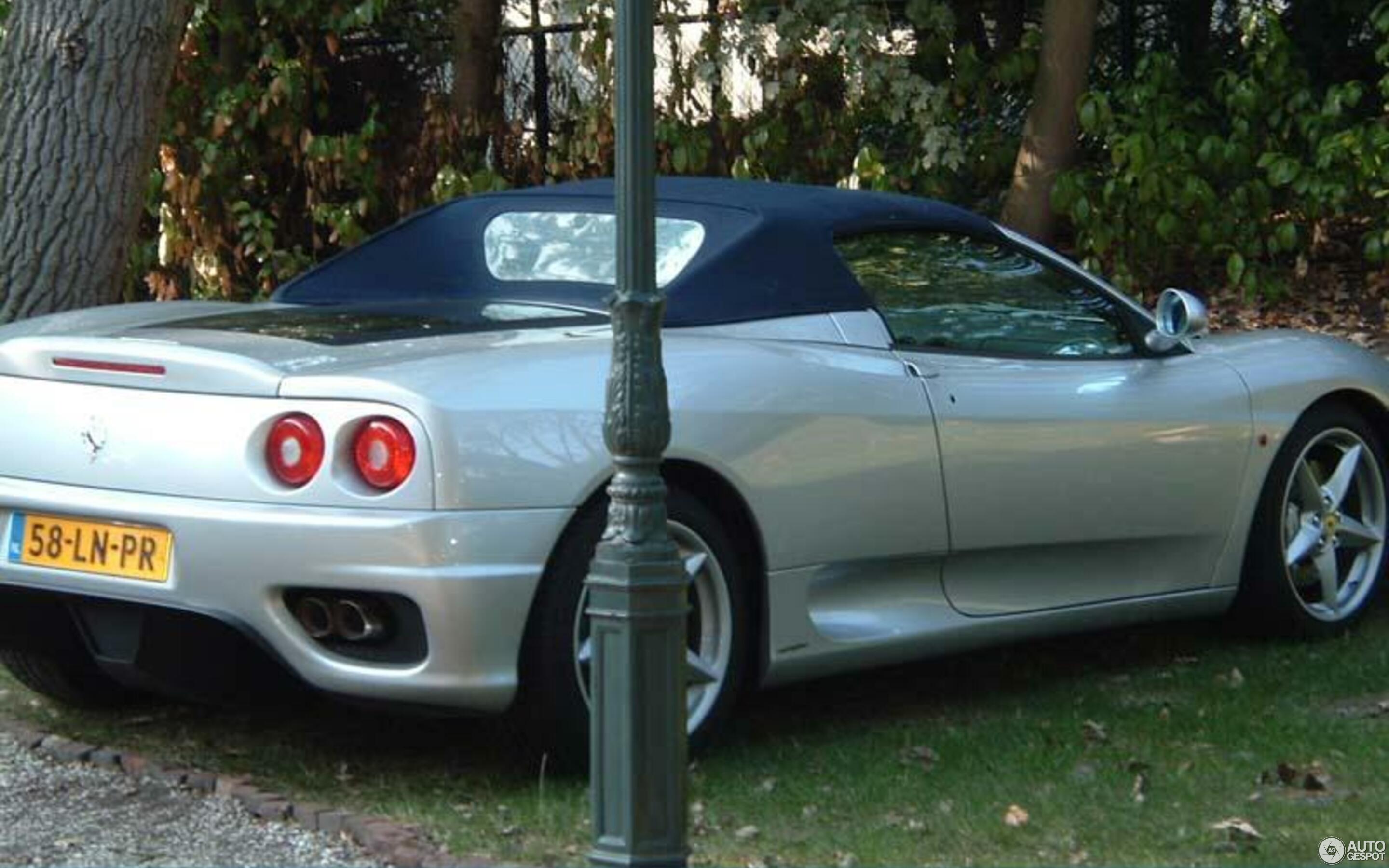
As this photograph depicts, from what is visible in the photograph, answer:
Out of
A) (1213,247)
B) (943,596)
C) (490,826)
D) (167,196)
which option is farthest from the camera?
(167,196)

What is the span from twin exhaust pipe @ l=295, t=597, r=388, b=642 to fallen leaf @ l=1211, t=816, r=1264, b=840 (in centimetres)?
184

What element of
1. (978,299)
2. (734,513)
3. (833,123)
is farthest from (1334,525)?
(833,123)

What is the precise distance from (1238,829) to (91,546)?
8.48 ft

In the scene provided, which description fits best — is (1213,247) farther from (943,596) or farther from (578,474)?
(578,474)

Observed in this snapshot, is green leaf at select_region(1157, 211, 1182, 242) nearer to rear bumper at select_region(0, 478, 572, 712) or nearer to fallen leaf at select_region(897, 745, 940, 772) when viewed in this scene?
fallen leaf at select_region(897, 745, 940, 772)

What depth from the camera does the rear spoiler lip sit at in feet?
16.1

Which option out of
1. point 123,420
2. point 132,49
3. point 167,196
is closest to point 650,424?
point 123,420

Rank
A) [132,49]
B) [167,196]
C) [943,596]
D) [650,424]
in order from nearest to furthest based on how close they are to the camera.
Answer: [650,424] → [943,596] → [132,49] → [167,196]

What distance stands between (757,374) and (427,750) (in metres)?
1.25

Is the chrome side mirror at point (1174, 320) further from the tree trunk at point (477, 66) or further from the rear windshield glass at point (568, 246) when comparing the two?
the tree trunk at point (477, 66)

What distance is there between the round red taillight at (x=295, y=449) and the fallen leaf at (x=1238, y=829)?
2070 millimetres

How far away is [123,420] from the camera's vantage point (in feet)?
16.5

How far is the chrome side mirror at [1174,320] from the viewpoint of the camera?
642 cm

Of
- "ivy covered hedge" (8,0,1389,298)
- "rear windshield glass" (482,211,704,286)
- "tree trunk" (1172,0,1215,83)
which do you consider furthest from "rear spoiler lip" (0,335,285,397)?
"tree trunk" (1172,0,1215,83)
